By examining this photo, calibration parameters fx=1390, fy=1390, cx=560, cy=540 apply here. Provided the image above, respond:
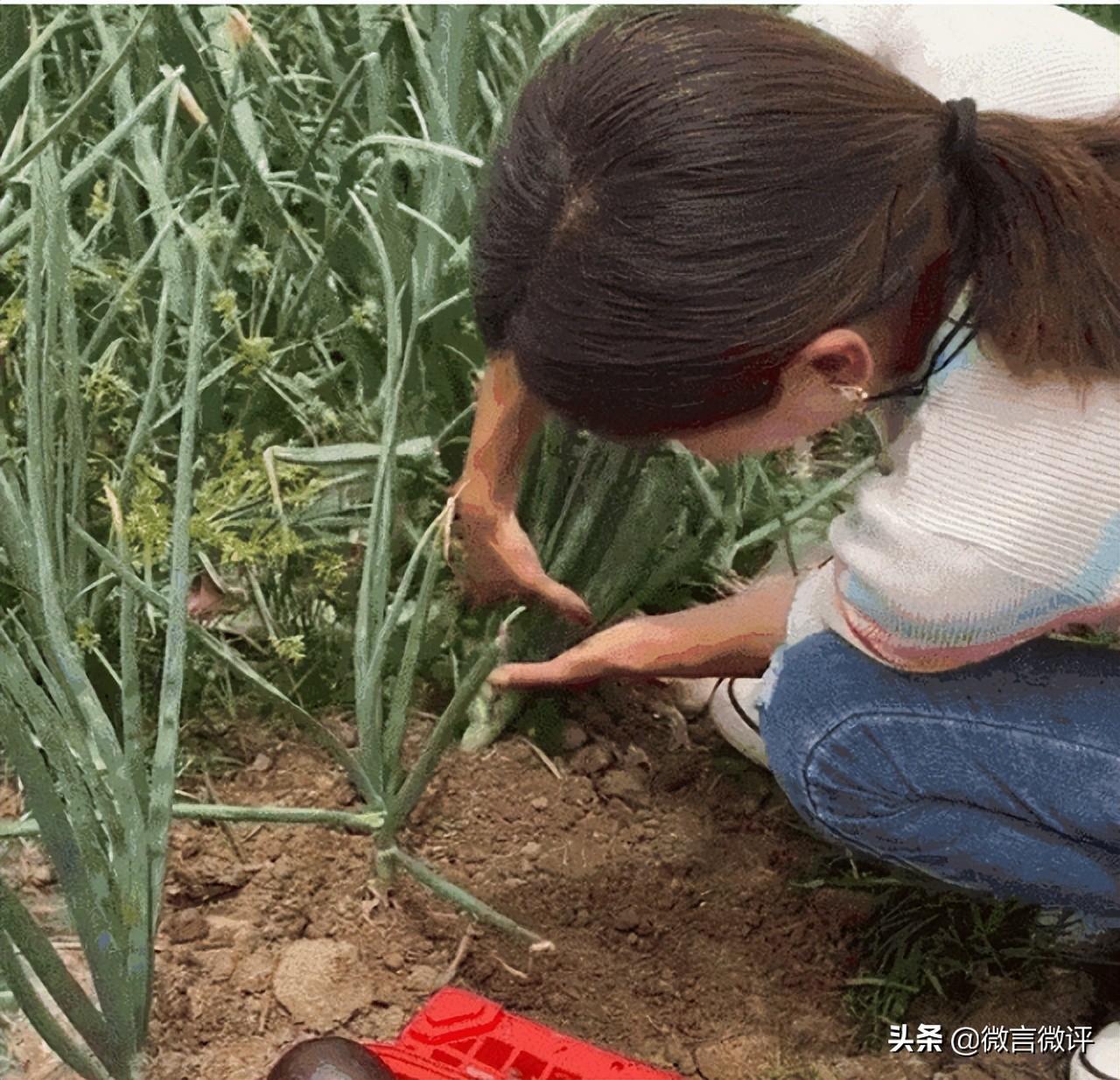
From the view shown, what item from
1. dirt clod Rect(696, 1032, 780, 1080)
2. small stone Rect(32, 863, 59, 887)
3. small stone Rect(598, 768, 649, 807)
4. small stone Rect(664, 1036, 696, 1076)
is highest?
small stone Rect(32, 863, 59, 887)

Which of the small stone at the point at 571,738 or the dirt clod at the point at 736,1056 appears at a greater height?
the small stone at the point at 571,738

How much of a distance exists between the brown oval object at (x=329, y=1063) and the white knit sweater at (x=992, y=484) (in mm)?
537

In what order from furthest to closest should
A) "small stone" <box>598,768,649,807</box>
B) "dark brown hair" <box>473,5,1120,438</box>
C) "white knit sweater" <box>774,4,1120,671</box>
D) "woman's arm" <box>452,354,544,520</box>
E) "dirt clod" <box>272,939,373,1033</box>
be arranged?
"small stone" <box>598,768,649,807</box> → "woman's arm" <box>452,354,544,520</box> → "dirt clod" <box>272,939,373,1033</box> → "white knit sweater" <box>774,4,1120,671</box> → "dark brown hair" <box>473,5,1120,438</box>

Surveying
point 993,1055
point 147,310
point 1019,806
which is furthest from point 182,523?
point 993,1055

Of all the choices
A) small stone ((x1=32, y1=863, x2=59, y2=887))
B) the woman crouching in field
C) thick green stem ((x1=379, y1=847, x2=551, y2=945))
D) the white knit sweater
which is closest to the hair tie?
the woman crouching in field

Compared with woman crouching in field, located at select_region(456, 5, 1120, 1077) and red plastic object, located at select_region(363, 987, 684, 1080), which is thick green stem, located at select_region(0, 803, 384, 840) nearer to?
red plastic object, located at select_region(363, 987, 684, 1080)

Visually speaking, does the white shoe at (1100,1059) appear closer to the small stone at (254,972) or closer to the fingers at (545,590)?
the fingers at (545,590)

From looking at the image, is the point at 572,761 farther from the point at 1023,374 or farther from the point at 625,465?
the point at 1023,374

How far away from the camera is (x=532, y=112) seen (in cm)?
100

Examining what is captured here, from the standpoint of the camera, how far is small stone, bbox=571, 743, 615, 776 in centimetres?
150

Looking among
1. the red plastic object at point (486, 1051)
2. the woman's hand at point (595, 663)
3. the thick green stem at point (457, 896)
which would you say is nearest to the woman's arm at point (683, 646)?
the woman's hand at point (595, 663)

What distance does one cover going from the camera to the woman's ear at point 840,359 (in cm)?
96

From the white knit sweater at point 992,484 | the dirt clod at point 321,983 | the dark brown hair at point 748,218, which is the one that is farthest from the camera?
the dirt clod at point 321,983

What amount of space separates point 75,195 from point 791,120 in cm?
112
